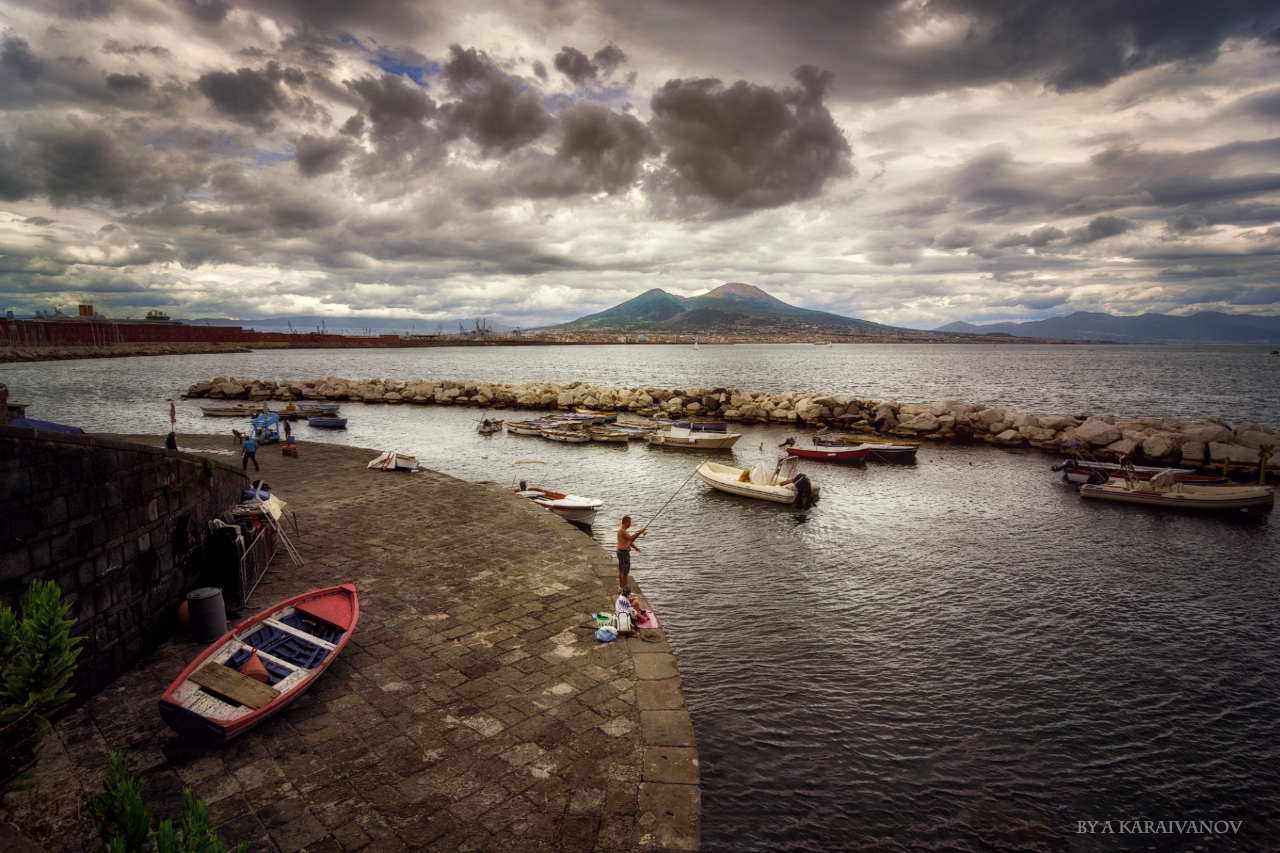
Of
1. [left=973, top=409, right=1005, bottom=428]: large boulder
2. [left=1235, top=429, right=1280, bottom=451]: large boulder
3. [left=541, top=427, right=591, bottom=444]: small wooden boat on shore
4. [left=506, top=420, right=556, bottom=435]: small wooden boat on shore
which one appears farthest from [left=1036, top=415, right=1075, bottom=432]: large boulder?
[left=506, top=420, right=556, bottom=435]: small wooden boat on shore

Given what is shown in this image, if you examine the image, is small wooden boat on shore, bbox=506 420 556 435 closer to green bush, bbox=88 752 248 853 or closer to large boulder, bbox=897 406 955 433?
large boulder, bbox=897 406 955 433

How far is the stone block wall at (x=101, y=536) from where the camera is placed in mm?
5691

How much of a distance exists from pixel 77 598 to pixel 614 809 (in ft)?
20.1

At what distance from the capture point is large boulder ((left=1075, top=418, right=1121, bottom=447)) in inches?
1183

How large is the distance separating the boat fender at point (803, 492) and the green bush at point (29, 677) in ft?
62.2

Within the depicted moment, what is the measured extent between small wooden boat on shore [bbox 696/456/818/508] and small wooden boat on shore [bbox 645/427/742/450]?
8835 millimetres

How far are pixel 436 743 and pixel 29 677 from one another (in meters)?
3.57

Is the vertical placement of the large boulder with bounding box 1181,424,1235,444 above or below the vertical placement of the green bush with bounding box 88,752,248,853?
below

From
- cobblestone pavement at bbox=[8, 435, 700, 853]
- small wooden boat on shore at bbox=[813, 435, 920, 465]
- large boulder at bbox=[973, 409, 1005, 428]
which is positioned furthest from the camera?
large boulder at bbox=[973, 409, 1005, 428]

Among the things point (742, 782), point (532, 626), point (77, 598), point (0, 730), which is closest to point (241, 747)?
point (77, 598)

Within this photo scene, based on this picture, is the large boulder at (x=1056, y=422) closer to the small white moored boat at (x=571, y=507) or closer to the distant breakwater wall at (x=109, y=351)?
the small white moored boat at (x=571, y=507)

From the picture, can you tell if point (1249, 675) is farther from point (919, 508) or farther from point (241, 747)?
point (241, 747)

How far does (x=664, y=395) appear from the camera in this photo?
4862cm

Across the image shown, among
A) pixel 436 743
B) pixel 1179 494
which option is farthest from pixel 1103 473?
pixel 436 743
